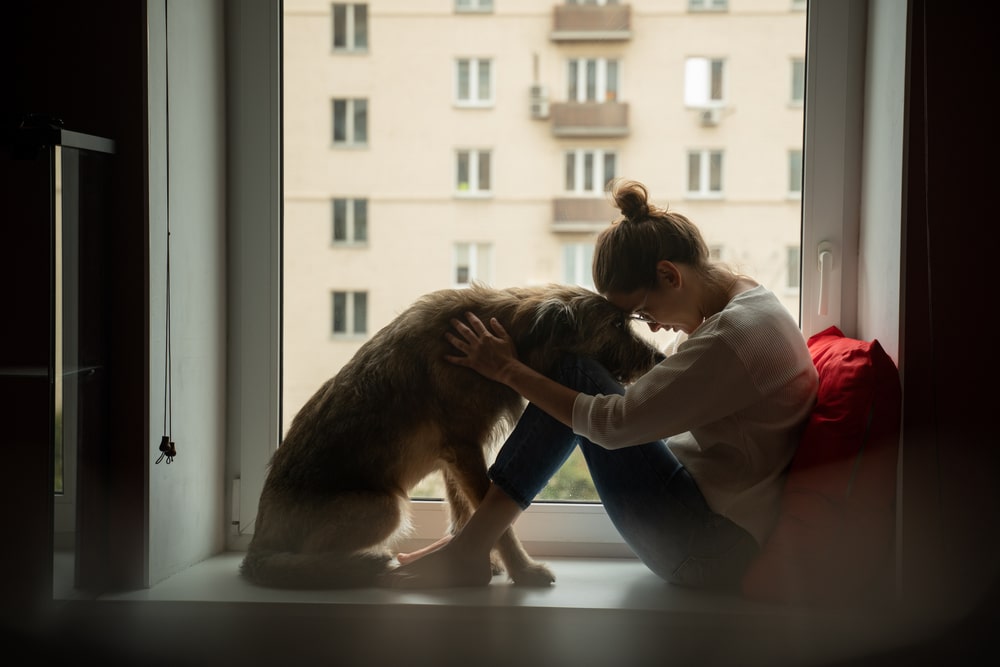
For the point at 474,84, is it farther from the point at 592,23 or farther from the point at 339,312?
the point at 339,312

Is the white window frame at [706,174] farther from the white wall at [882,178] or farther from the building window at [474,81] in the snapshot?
the building window at [474,81]

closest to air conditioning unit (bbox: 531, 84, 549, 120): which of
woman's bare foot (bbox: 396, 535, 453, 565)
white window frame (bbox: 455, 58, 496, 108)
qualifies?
white window frame (bbox: 455, 58, 496, 108)

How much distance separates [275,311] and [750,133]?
1400 millimetres

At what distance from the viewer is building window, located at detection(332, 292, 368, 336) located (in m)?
2.42

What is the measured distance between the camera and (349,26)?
2.38m

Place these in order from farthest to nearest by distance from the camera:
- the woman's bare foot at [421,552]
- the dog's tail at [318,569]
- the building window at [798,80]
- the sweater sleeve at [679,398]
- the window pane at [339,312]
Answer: the window pane at [339,312] < the building window at [798,80] < the woman's bare foot at [421,552] < the dog's tail at [318,569] < the sweater sleeve at [679,398]

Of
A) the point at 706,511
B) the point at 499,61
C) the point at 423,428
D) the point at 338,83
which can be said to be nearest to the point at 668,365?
the point at 706,511

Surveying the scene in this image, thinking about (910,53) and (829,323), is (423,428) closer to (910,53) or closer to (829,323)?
(829,323)

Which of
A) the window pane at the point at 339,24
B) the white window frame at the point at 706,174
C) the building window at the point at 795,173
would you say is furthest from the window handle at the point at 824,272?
the window pane at the point at 339,24

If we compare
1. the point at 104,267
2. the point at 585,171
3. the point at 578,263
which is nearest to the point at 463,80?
the point at 585,171

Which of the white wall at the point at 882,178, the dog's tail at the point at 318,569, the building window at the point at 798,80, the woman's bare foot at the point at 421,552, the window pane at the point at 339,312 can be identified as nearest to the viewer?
the white wall at the point at 882,178

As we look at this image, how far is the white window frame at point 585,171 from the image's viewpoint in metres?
2.35

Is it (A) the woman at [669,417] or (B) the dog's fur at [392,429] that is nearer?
(A) the woman at [669,417]

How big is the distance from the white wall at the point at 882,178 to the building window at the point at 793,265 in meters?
0.16
